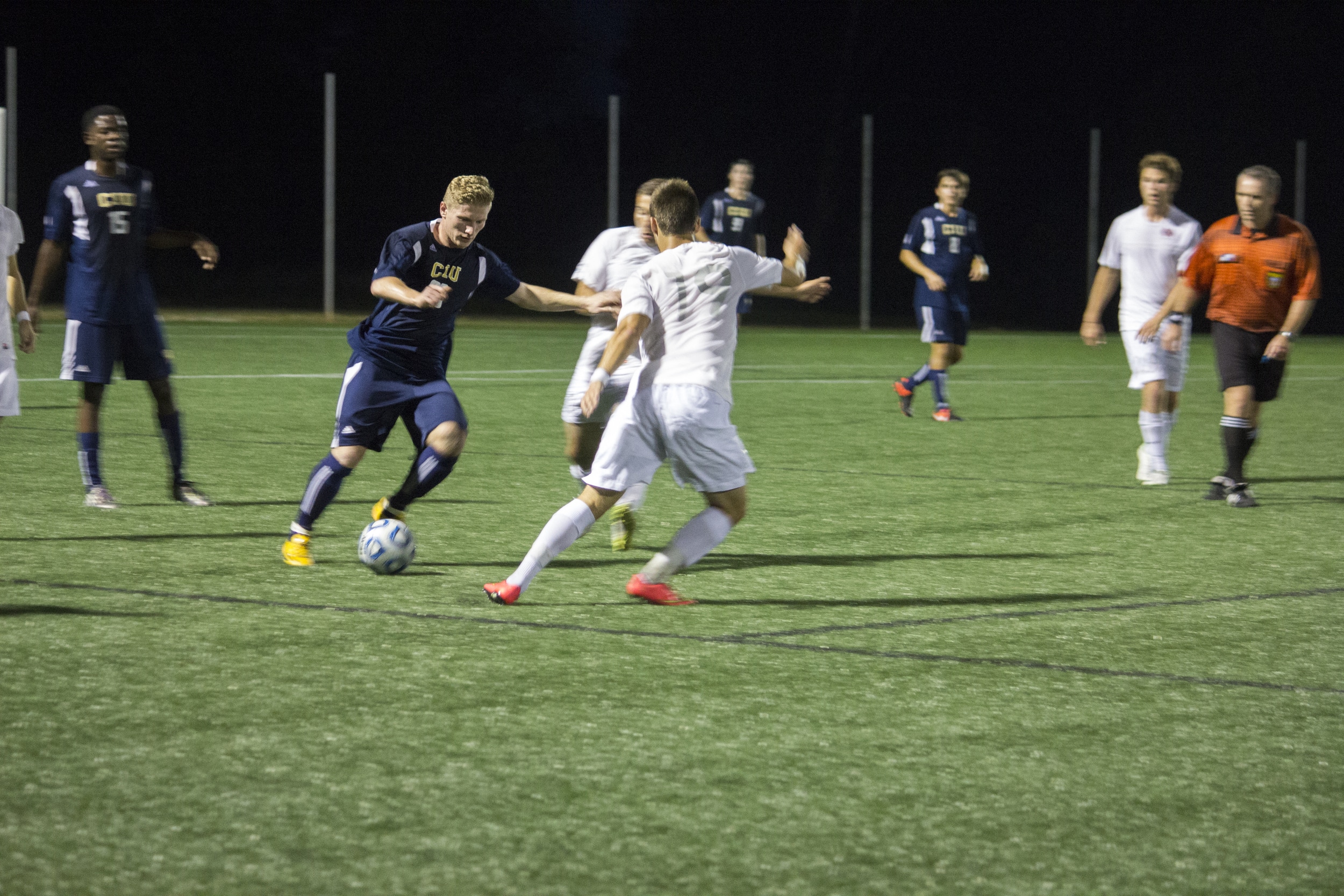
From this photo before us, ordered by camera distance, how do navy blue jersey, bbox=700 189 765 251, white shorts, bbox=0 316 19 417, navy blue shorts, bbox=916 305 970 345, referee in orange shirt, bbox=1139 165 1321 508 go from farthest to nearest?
navy blue jersey, bbox=700 189 765 251
navy blue shorts, bbox=916 305 970 345
referee in orange shirt, bbox=1139 165 1321 508
white shorts, bbox=0 316 19 417

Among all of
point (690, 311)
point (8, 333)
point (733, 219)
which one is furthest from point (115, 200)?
point (733, 219)

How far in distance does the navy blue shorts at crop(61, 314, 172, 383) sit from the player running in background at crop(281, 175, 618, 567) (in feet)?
6.72

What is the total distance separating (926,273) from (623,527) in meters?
7.49

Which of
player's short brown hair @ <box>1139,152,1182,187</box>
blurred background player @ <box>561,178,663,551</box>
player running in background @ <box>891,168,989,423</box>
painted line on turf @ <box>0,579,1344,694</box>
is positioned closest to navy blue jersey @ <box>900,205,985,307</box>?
player running in background @ <box>891,168,989,423</box>

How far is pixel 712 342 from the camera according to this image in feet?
20.2

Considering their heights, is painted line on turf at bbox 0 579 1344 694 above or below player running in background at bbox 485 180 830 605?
below

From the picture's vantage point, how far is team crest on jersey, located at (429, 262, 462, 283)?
6.94 metres

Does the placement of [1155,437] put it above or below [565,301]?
below

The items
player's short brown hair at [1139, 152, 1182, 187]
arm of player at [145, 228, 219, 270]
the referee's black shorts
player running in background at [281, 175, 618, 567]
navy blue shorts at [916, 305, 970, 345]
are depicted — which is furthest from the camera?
navy blue shorts at [916, 305, 970, 345]

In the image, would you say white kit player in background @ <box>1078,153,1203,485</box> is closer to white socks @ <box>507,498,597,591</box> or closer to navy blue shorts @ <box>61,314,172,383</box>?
white socks @ <box>507,498,597,591</box>

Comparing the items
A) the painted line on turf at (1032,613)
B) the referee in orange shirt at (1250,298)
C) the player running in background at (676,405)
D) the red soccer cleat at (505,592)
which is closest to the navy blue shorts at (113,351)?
the red soccer cleat at (505,592)

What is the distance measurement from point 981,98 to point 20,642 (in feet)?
139

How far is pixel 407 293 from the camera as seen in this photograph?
663 cm

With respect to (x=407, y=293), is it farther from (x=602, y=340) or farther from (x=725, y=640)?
(x=725, y=640)
